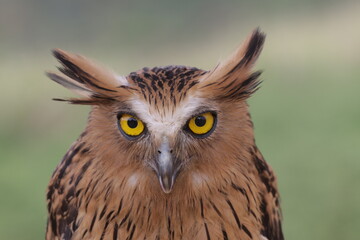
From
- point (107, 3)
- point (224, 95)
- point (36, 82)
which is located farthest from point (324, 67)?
point (224, 95)

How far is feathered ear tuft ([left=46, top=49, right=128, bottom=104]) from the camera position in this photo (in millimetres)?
1812

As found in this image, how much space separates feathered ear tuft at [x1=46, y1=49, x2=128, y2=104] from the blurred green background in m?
2.58

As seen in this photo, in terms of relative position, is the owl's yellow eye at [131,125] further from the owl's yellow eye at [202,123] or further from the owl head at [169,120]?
the owl's yellow eye at [202,123]

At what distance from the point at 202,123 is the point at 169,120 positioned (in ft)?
0.37

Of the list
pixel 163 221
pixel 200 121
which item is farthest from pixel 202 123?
pixel 163 221

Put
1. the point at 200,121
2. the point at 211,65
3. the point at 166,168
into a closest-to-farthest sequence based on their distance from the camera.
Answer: the point at 166,168 < the point at 200,121 < the point at 211,65

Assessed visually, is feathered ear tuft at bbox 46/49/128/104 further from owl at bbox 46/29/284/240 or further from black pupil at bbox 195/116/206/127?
black pupil at bbox 195/116/206/127

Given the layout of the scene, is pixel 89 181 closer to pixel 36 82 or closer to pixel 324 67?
pixel 36 82

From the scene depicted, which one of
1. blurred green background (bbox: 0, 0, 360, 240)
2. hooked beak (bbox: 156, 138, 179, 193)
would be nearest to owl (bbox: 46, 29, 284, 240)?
hooked beak (bbox: 156, 138, 179, 193)

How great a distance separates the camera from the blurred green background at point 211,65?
4445 mm

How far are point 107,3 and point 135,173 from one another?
3.43 metres

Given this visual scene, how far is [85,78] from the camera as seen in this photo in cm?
184

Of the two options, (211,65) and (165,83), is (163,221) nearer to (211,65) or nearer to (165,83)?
(165,83)

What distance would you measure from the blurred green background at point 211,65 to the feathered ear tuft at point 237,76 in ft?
8.11
